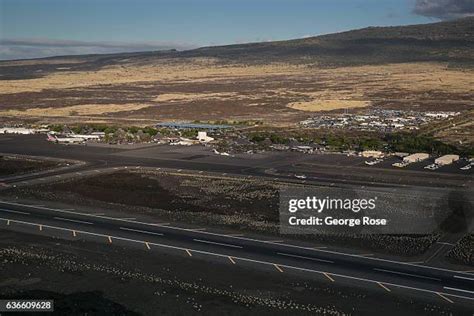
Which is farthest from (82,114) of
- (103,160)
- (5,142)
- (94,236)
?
(94,236)

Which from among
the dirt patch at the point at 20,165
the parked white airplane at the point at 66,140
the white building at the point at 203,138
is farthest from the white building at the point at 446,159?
the parked white airplane at the point at 66,140

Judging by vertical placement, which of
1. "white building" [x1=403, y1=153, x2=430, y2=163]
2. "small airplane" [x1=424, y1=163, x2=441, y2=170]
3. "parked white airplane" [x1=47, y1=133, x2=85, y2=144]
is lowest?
"small airplane" [x1=424, y1=163, x2=441, y2=170]

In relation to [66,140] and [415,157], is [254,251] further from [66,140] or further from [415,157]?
[66,140]

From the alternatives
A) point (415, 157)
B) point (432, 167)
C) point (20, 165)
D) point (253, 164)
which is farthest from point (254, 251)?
point (20, 165)

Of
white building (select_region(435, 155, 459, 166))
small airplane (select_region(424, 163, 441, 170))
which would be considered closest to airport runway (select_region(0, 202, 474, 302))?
small airplane (select_region(424, 163, 441, 170))

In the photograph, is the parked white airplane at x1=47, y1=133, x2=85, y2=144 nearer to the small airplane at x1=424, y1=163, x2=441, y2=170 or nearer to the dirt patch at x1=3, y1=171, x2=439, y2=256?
the dirt patch at x1=3, y1=171, x2=439, y2=256

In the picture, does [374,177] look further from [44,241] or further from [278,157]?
[44,241]
